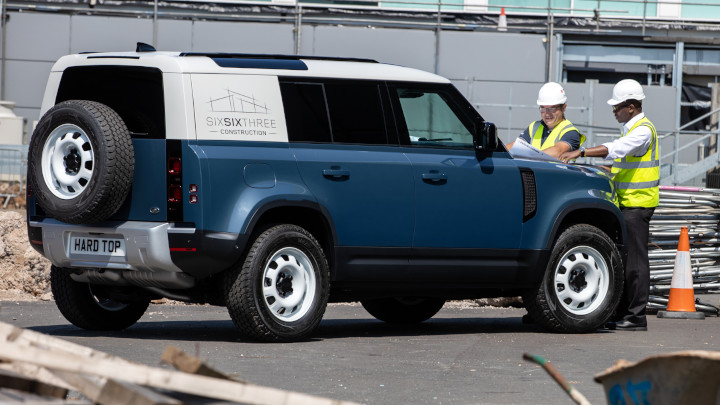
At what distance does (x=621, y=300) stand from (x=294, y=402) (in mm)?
8326

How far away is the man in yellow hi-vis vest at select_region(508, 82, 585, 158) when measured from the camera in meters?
A: 10.9

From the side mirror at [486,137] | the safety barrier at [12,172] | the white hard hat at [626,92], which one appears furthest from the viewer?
the safety barrier at [12,172]

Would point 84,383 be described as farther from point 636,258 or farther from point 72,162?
point 636,258

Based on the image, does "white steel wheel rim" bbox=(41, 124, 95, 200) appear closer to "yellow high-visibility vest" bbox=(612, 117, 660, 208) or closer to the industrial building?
"yellow high-visibility vest" bbox=(612, 117, 660, 208)

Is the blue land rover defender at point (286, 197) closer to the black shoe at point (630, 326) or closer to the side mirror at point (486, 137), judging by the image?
the side mirror at point (486, 137)

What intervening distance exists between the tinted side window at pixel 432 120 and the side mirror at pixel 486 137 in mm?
65

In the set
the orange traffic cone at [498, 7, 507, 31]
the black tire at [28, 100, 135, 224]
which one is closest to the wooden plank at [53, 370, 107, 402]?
the black tire at [28, 100, 135, 224]

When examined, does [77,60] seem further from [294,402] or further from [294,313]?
[294,402]

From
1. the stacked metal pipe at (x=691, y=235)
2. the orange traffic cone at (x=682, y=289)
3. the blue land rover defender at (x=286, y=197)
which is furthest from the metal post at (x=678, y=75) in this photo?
the blue land rover defender at (x=286, y=197)

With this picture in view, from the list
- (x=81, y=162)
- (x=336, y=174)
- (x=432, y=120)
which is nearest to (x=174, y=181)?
(x=81, y=162)

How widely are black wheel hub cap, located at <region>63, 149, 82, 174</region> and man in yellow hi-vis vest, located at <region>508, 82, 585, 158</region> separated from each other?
3.81 meters

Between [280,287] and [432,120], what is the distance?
→ 187 cm

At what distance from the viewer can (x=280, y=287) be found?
348 inches

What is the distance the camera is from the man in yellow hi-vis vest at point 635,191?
1085cm
